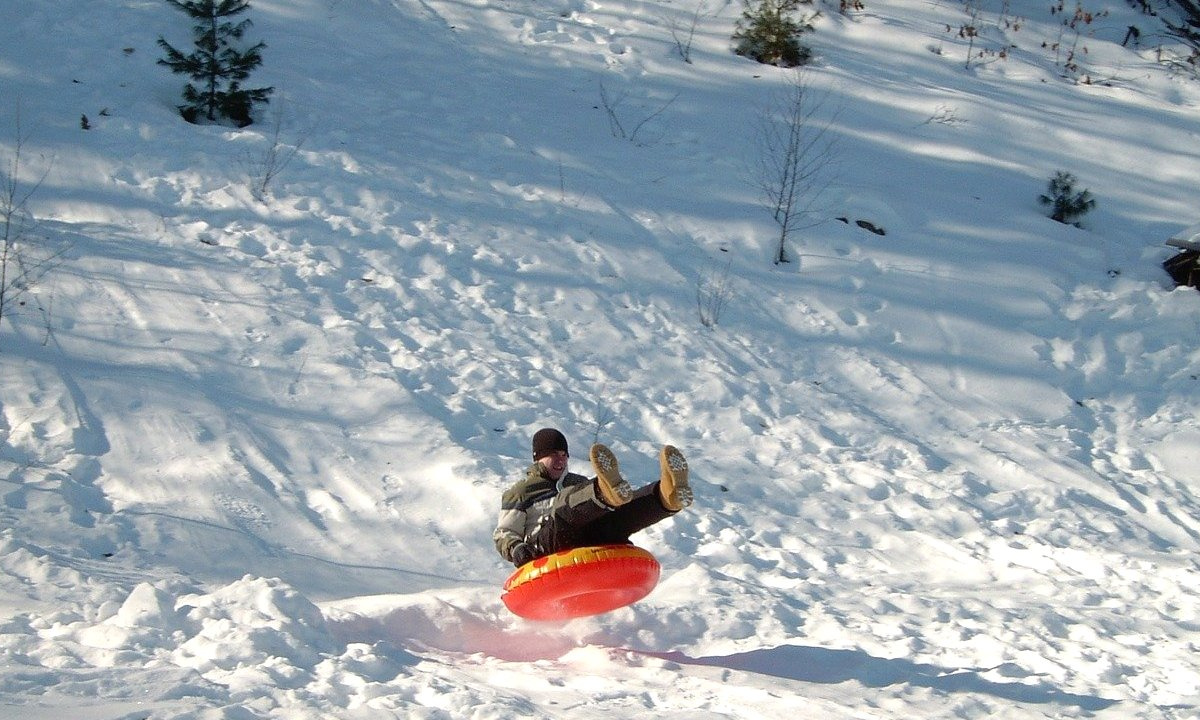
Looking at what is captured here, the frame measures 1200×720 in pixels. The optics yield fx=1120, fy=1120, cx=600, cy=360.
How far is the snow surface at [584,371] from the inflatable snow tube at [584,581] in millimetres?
264

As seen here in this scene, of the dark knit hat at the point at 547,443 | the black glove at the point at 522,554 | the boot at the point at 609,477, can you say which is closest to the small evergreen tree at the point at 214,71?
the dark knit hat at the point at 547,443

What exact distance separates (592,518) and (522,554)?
533 millimetres

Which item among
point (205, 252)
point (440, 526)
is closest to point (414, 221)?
point (205, 252)

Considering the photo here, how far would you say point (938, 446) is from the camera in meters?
7.89

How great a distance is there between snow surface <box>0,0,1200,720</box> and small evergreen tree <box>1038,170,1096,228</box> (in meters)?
0.25

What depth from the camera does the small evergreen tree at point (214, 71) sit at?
1006 cm

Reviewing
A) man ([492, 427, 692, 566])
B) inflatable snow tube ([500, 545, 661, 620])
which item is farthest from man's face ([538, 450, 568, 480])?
inflatable snow tube ([500, 545, 661, 620])

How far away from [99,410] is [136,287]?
1.45 m

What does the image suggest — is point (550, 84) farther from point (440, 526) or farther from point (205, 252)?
point (440, 526)

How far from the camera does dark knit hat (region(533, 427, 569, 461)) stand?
17.8ft

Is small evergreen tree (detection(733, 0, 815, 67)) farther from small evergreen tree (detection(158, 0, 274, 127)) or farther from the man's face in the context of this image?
the man's face

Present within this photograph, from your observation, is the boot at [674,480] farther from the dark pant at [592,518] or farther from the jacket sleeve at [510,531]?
the jacket sleeve at [510,531]

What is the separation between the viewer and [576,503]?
4988 mm

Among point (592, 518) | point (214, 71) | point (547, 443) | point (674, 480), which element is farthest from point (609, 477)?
point (214, 71)
